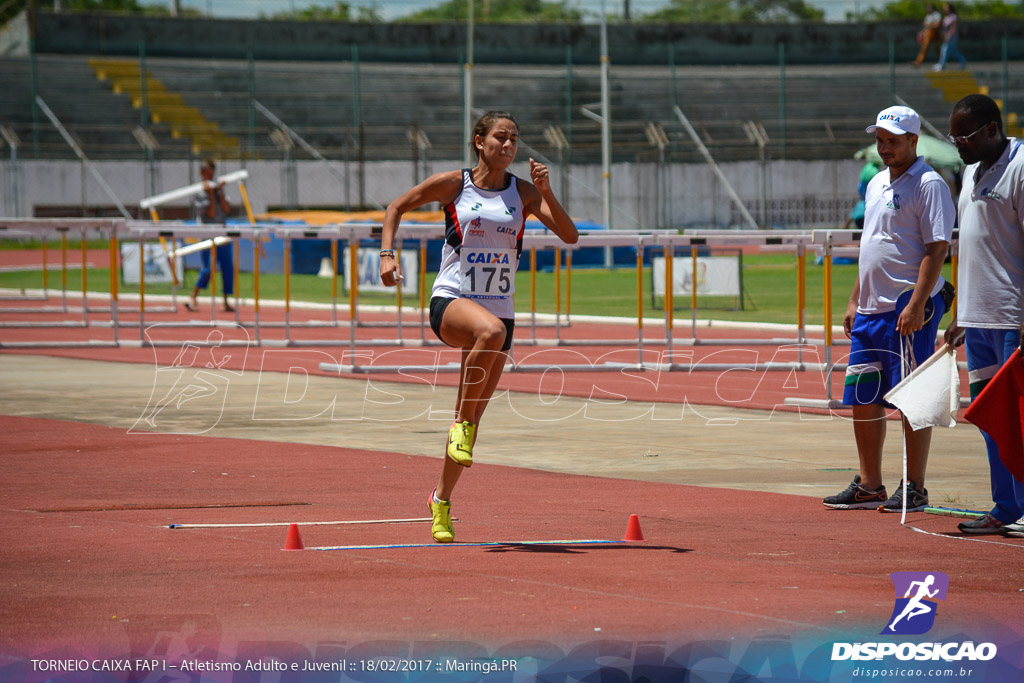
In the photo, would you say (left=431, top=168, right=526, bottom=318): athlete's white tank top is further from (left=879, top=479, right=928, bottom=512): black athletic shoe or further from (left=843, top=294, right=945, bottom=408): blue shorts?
(left=879, top=479, right=928, bottom=512): black athletic shoe

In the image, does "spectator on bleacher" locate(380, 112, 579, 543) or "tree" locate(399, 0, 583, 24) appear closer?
"spectator on bleacher" locate(380, 112, 579, 543)

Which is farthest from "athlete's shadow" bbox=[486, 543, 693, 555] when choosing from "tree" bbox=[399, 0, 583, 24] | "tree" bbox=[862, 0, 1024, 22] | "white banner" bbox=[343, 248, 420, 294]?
"tree" bbox=[862, 0, 1024, 22]

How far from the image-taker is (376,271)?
25.5m

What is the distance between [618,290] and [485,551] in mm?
22710

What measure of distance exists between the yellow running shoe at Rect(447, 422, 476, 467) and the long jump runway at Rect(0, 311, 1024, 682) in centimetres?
38

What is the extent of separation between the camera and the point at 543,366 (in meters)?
15.3

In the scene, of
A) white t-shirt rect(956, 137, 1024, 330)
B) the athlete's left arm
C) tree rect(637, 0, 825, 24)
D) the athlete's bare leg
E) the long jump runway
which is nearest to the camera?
the long jump runway

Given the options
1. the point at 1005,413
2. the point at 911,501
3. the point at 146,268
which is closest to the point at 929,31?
the point at 146,268

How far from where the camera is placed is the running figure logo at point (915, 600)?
4836 millimetres

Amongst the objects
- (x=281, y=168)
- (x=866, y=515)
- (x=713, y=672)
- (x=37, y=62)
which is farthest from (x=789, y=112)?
(x=713, y=672)

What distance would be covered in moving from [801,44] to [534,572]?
54393 mm

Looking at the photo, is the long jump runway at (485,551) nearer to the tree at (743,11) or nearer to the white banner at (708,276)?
the white banner at (708,276)

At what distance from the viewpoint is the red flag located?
6535 millimetres

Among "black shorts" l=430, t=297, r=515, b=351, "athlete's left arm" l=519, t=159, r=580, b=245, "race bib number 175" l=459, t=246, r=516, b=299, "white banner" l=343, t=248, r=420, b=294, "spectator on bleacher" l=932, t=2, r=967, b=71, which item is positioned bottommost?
"white banner" l=343, t=248, r=420, b=294
